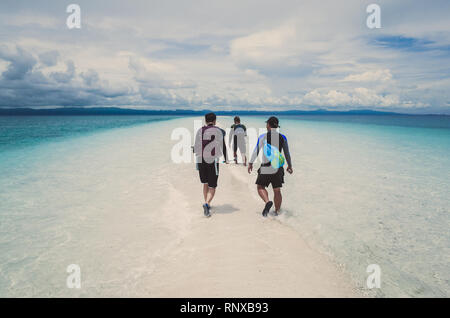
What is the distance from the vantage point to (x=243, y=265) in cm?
407

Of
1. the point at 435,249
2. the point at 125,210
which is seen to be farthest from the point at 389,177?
the point at 125,210

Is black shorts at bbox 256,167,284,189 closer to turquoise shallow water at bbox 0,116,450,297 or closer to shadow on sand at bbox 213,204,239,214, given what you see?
turquoise shallow water at bbox 0,116,450,297

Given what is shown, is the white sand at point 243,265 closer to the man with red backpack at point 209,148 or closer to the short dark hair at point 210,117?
the man with red backpack at point 209,148

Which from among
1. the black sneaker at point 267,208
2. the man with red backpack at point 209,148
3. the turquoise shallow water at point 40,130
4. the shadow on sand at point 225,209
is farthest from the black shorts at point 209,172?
the turquoise shallow water at point 40,130

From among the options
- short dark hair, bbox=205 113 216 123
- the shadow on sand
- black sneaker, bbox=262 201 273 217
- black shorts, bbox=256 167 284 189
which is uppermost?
short dark hair, bbox=205 113 216 123

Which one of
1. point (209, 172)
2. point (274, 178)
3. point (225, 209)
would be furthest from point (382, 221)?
point (209, 172)

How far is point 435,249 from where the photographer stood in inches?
201

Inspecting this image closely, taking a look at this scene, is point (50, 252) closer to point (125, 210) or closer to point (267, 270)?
point (125, 210)

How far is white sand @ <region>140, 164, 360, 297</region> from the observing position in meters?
3.51

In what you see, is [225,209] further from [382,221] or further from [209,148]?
[382,221]

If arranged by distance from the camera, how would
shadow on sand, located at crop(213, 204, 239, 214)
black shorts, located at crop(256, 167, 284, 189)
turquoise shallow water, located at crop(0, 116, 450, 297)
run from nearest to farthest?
1. turquoise shallow water, located at crop(0, 116, 450, 297)
2. black shorts, located at crop(256, 167, 284, 189)
3. shadow on sand, located at crop(213, 204, 239, 214)

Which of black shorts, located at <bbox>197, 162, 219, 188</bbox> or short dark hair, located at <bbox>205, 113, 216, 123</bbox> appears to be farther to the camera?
black shorts, located at <bbox>197, 162, 219, 188</bbox>

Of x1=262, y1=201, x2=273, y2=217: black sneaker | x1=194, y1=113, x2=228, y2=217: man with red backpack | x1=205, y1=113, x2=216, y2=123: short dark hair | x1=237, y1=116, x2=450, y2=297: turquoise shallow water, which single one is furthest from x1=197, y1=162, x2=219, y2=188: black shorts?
x1=237, y1=116, x2=450, y2=297: turquoise shallow water

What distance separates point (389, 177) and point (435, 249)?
22.0ft
